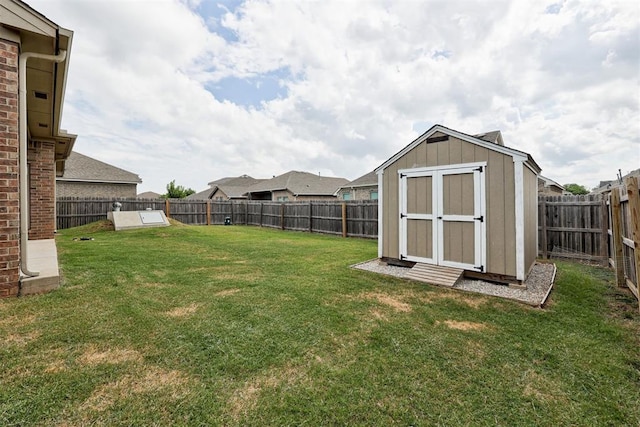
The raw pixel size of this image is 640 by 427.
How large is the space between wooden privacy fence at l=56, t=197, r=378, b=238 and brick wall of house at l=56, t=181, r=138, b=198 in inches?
165

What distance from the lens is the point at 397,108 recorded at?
1334 cm

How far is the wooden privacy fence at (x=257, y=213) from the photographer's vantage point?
1225cm

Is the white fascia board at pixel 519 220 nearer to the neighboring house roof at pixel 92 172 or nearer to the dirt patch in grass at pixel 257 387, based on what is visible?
the dirt patch in grass at pixel 257 387

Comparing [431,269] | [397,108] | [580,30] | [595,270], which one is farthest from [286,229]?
[580,30]

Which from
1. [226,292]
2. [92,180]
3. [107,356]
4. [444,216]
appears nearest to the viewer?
[107,356]

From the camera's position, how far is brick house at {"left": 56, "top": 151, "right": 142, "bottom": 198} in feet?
56.6

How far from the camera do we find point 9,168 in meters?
3.22

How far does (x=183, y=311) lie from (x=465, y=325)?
3494mm

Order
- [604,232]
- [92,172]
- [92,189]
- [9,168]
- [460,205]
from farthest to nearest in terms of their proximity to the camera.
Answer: [92,172], [92,189], [604,232], [460,205], [9,168]

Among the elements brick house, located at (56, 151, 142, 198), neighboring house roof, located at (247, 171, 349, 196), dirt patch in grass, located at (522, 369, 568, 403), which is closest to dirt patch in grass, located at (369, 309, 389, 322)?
dirt patch in grass, located at (522, 369, 568, 403)

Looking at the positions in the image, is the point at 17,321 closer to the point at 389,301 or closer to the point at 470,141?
the point at 389,301

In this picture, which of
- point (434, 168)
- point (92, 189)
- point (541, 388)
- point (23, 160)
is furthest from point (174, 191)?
point (541, 388)

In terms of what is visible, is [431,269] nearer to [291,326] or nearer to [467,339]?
[467,339]

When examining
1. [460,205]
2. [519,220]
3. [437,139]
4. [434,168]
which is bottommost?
[519,220]
